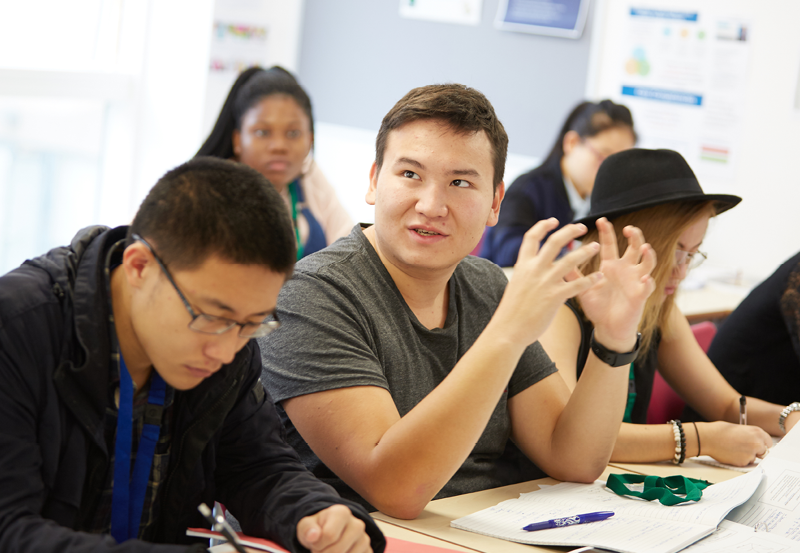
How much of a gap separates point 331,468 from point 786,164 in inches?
142

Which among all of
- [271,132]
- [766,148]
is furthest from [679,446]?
[766,148]

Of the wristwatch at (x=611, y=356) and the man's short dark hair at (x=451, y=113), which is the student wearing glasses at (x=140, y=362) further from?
the wristwatch at (x=611, y=356)

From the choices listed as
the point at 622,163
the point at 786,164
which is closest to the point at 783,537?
the point at 622,163

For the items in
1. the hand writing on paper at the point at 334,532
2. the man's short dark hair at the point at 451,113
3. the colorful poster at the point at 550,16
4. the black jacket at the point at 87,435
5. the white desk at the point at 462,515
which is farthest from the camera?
the colorful poster at the point at 550,16

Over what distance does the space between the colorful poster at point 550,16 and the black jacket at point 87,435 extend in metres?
3.68

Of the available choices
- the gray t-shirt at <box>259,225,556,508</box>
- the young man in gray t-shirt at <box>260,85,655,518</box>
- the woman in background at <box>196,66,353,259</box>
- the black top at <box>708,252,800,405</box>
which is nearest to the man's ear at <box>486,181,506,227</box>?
the young man in gray t-shirt at <box>260,85,655,518</box>

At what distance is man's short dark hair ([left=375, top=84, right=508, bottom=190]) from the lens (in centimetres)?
152

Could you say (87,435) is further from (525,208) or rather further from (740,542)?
(525,208)

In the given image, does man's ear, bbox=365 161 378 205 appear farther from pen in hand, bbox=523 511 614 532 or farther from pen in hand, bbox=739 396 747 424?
pen in hand, bbox=739 396 747 424

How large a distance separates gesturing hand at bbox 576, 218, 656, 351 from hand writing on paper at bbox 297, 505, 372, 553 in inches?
26.1

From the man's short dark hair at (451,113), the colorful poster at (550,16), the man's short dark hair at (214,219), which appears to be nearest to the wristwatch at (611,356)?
the man's short dark hair at (451,113)

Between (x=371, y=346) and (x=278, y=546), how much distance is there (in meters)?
0.43

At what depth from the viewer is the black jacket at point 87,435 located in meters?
0.98

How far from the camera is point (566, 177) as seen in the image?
153 inches
